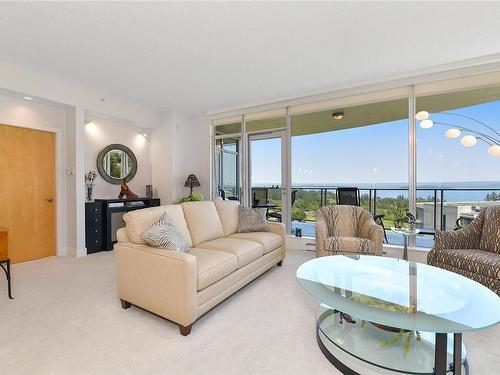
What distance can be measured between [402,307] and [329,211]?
2.18 meters

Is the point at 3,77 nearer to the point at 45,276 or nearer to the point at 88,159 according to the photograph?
the point at 88,159

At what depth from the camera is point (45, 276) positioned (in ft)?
10.2

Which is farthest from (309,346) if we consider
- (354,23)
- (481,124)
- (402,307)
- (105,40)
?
(481,124)

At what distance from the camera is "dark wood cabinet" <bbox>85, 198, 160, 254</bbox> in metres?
4.15

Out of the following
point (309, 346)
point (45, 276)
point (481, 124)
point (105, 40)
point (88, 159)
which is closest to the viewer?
point (309, 346)

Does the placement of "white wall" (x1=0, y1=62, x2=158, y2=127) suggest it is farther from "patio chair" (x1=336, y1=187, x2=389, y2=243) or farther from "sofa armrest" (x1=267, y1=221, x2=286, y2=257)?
"patio chair" (x1=336, y1=187, x2=389, y2=243)

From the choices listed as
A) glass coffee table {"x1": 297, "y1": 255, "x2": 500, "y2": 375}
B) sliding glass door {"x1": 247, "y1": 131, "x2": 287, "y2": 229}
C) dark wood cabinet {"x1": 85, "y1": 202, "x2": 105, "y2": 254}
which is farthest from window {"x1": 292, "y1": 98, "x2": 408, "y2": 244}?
dark wood cabinet {"x1": 85, "y1": 202, "x2": 105, "y2": 254}

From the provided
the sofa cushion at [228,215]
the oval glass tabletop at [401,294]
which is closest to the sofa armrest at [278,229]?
the sofa cushion at [228,215]

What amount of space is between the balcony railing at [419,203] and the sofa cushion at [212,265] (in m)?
2.58

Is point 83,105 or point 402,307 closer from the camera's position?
point 402,307

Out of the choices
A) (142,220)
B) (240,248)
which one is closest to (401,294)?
(240,248)

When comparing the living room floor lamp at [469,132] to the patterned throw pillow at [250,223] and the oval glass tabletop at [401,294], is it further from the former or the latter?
the patterned throw pillow at [250,223]

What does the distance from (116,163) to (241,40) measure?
3484mm

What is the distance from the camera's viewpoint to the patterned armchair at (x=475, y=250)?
2158mm
